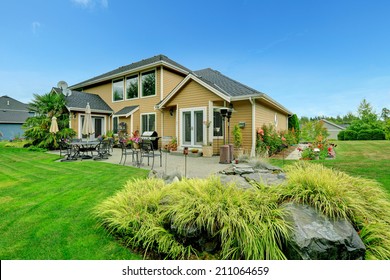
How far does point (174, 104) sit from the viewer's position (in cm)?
1223

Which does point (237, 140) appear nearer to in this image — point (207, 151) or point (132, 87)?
point (207, 151)

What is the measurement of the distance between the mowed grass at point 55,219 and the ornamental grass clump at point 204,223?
280 millimetres

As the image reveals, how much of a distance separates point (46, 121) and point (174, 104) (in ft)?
29.4

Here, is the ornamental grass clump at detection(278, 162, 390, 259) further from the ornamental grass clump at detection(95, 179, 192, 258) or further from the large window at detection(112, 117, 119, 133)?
the large window at detection(112, 117, 119, 133)

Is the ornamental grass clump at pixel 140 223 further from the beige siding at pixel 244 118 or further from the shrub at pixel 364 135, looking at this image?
the shrub at pixel 364 135

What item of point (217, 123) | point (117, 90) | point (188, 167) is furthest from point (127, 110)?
point (188, 167)

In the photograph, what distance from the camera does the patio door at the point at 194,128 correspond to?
442 inches

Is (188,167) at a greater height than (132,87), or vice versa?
(132,87)

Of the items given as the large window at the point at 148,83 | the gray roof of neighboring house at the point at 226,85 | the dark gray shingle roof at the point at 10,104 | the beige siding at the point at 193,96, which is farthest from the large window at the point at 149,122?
the dark gray shingle roof at the point at 10,104

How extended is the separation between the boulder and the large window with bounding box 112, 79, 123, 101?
17.6 m

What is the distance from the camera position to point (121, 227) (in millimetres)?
2766

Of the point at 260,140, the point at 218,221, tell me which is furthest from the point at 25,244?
the point at 260,140
